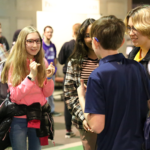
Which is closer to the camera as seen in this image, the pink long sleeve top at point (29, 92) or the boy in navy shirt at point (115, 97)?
the boy in navy shirt at point (115, 97)

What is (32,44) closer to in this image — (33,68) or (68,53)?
(33,68)

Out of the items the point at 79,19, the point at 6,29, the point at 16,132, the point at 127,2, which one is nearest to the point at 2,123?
the point at 16,132

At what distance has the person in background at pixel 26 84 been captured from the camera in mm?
1922

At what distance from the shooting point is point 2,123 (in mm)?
1974

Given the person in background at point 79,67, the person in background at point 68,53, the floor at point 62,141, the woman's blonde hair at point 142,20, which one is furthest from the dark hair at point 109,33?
the person in background at point 68,53

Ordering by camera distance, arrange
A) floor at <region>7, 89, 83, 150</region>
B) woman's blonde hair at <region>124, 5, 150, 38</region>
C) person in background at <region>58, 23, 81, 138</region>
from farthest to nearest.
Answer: person in background at <region>58, 23, 81, 138</region>
floor at <region>7, 89, 83, 150</region>
woman's blonde hair at <region>124, 5, 150, 38</region>

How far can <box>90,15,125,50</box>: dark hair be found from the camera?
1256mm

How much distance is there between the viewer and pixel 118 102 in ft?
4.00

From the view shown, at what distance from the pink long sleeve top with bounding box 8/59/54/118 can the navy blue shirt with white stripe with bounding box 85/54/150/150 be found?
0.79 m

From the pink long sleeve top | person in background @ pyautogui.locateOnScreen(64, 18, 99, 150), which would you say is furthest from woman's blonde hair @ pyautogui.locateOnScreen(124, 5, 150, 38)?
the pink long sleeve top

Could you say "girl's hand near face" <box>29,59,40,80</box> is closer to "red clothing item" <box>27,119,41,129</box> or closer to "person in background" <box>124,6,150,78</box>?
"red clothing item" <box>27,119,41,129</box>

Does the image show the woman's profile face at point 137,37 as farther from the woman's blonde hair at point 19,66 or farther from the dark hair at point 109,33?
the woman's blonde hair at point 19,66

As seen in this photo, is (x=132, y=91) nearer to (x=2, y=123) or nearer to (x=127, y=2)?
(x=2, y=123)

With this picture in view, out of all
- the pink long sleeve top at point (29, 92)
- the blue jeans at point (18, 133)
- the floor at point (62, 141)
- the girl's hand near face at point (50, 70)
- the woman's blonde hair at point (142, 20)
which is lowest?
the floor at point (62, 141)
